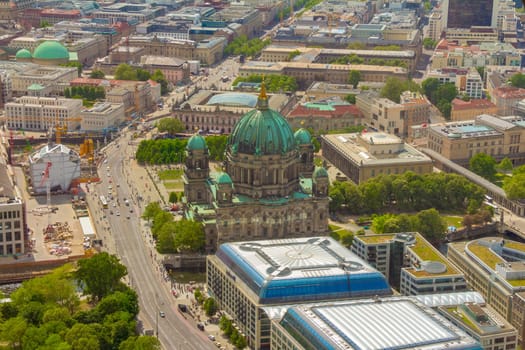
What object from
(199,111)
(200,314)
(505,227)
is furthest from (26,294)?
(199,111)

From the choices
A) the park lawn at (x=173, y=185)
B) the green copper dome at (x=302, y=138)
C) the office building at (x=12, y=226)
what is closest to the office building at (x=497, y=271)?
the green copper dome at (x=302, y=138)

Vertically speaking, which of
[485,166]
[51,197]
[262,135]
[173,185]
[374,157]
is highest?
[262,135]

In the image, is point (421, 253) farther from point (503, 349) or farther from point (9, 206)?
point (9, 206)

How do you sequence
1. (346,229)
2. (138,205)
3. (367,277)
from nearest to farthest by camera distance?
(367,277) → (346,229) → (138,205)

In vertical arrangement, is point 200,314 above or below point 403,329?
below

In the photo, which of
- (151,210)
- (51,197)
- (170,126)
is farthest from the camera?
(170,126)

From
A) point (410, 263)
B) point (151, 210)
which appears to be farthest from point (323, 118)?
point (410, 263)

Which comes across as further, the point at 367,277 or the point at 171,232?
the point at 171,232

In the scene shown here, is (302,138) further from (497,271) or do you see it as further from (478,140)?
(478,140)
